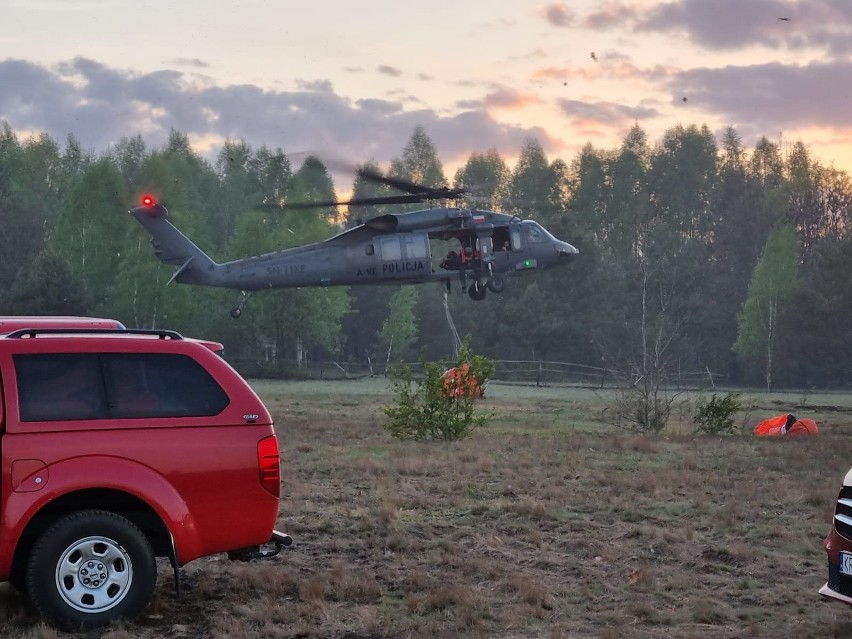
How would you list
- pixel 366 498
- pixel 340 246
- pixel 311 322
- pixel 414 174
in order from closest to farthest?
pixel 366 498
pixel 340 246
pixel 311 322
pixel 414 174

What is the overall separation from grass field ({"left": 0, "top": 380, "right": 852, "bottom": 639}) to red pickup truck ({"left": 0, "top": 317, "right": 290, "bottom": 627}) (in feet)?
1.20

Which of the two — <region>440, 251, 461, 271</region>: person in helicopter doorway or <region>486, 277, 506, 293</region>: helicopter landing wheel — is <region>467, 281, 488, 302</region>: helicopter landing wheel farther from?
<region>440, 251, 461, 271</region>: person in helicopter doorway

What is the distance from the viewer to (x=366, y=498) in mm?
12883

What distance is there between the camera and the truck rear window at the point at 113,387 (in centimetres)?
676

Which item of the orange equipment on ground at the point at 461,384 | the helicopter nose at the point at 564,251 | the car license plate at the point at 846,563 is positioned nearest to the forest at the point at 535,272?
the helicopter nose at the point at 564,251

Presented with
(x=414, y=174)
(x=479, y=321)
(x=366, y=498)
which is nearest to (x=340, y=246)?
(x=366, y=498)

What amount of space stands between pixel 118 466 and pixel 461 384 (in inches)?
590

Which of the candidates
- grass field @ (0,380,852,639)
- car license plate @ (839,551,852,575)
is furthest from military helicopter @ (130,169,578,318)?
car license plate @ (839,551,852,575)

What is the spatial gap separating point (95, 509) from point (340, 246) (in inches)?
986

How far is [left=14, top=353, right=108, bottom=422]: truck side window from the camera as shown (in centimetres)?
671

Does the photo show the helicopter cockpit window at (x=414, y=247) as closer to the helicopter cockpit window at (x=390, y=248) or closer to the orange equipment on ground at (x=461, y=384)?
the helicopter cockpit window at (x=390, y=248)

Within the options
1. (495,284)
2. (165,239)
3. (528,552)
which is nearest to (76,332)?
(528,552)

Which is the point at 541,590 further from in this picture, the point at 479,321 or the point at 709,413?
the point at 479,321

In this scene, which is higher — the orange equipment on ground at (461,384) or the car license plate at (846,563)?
the orange equipment on ground at (461,384)
